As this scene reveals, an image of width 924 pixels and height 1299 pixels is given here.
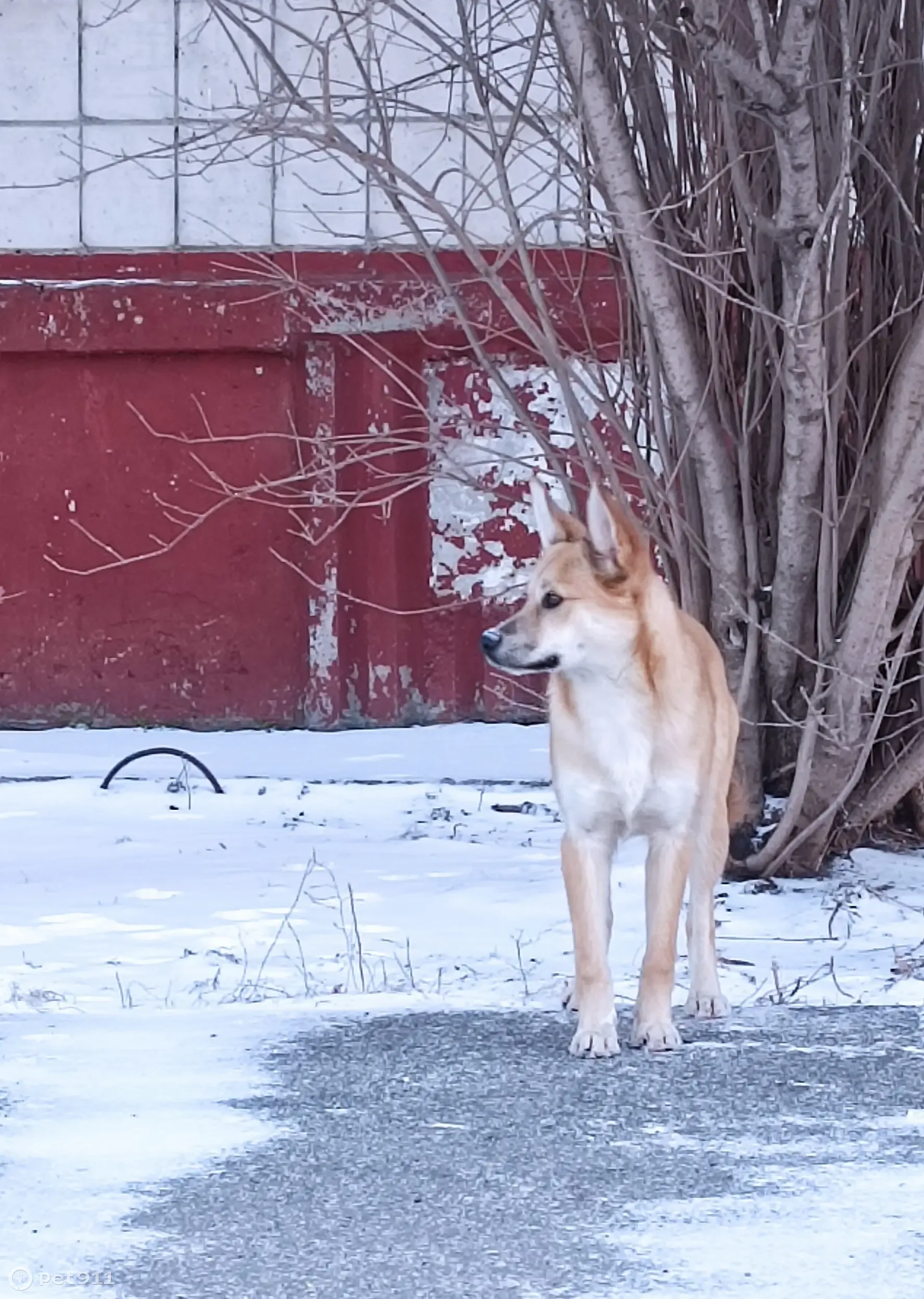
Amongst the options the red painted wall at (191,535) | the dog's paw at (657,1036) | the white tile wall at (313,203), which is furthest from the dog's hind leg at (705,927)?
the white tile wall at (313,203)

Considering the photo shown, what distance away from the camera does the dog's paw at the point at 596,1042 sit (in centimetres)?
438

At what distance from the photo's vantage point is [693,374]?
609 centimetres

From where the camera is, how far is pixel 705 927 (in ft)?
16.0

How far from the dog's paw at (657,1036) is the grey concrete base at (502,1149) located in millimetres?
37

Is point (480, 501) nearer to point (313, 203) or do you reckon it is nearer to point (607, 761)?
point (313, 203)

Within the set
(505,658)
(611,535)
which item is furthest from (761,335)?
(505,658)

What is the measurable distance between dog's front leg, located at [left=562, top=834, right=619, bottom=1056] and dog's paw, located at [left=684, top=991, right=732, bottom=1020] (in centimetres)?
34

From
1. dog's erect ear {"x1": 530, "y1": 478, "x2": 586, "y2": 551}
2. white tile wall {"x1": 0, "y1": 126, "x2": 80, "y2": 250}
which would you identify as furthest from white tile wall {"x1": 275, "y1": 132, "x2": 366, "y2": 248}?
dog's erect ear {"x1": 530, "y1": 478, "x2": 586, "y2": 551}

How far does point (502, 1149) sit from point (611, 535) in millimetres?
1456

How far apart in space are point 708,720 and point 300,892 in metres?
1.88

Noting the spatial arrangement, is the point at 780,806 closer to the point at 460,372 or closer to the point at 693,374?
the point at 693,374

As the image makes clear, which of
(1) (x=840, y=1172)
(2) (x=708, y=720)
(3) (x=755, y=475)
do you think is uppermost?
(3) (x=755, y=475)

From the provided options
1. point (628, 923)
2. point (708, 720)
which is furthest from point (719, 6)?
point (628, 923)

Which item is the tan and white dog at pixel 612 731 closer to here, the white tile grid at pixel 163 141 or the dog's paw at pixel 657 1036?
the dog's paw at pixel 657 1036
